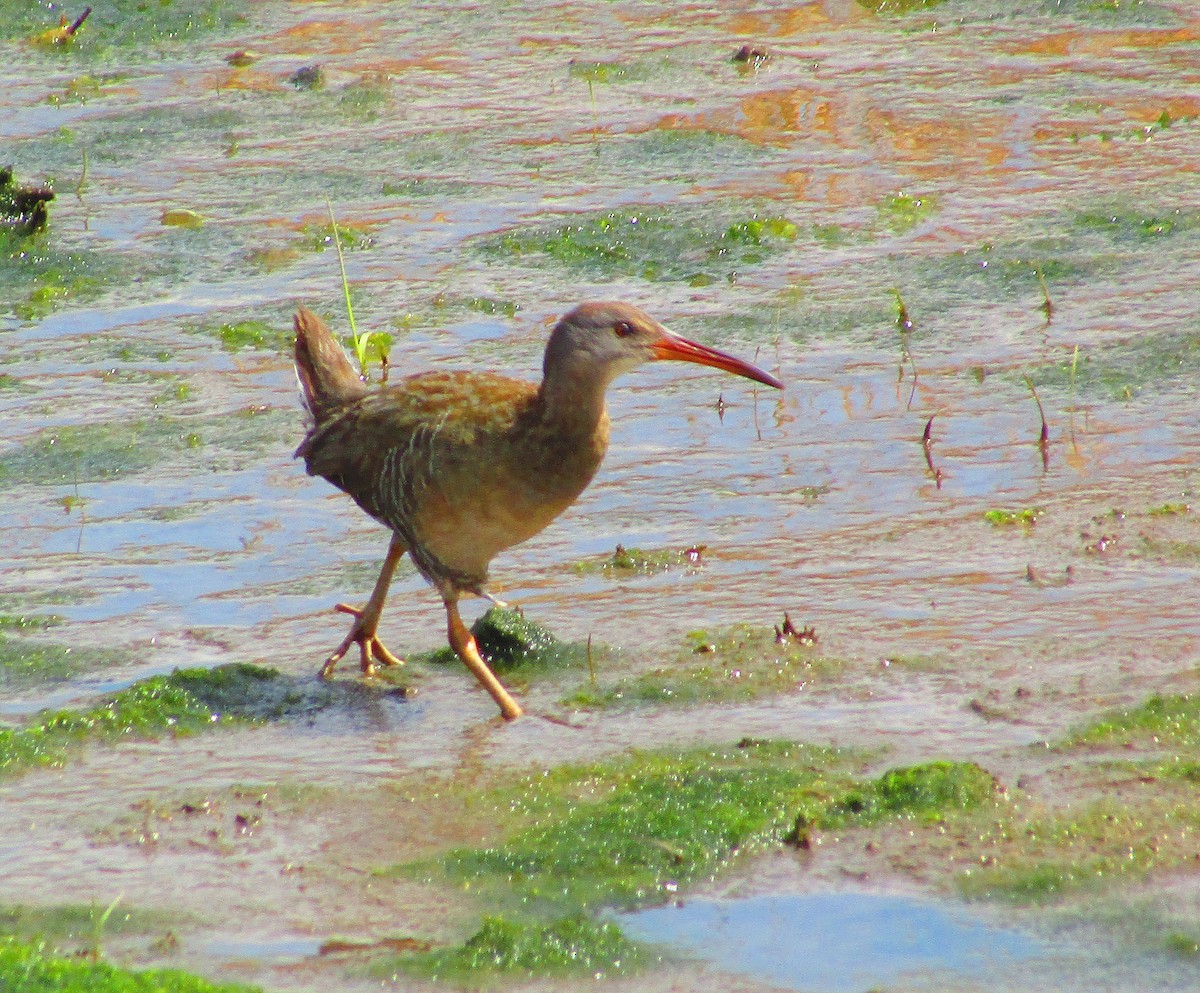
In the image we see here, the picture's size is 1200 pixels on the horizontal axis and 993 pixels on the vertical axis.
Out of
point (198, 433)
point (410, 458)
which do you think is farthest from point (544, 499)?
point (198, 433)

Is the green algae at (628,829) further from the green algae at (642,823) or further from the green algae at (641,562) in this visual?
the green algae at (641,562)

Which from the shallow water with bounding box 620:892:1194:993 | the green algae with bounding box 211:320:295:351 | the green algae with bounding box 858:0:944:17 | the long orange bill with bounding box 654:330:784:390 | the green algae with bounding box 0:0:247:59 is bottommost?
the shallow water with bounding box 620:892:1194:993

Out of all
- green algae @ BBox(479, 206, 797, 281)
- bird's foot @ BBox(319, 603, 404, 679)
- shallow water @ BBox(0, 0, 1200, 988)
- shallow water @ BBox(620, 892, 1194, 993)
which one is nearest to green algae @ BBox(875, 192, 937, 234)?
shallow water @ BBox(0, 0, 1200, 988)

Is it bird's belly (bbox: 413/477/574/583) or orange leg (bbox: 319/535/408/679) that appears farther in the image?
orange leg (bbox: 319/535/408/679)

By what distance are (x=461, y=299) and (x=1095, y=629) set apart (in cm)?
410

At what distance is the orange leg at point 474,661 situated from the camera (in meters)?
5.38

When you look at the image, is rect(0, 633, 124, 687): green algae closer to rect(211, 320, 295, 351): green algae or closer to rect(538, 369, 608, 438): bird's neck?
rect(538, 369, 608, 438): bird's neck

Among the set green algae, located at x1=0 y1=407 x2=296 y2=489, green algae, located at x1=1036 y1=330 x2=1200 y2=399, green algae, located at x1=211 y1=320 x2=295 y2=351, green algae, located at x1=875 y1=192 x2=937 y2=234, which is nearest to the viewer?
green algae, located at x1=0 y1=407 x2=296 y2=489

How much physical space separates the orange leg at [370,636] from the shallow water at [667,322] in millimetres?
160

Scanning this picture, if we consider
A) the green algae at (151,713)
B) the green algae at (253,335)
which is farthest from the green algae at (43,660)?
the green algae at (253,335)

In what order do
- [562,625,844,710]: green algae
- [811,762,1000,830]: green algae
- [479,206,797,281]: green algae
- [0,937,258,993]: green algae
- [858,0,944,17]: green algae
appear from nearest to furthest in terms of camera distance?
[0,937,258,993]: green algae < [811,762,1000,830]: green algae < [562,625,844,710]: green algae < [479,206,797,281]: green algae < [858,0,944,17]: green algae

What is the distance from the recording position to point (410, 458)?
5.65 metres

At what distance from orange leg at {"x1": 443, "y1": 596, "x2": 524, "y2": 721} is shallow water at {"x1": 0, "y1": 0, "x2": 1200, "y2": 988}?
3.9 inches

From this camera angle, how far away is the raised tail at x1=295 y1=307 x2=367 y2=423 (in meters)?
6.28
